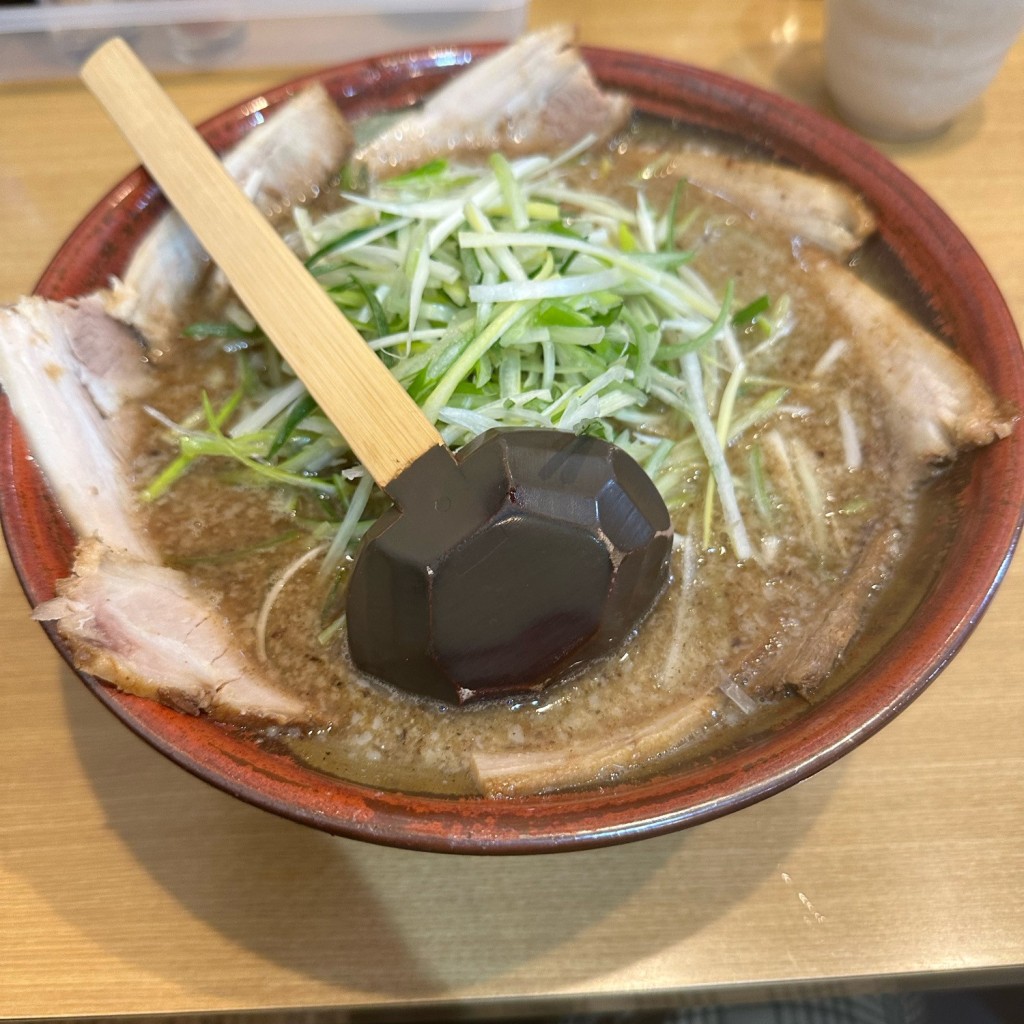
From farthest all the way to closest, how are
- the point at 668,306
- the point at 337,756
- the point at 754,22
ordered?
the point at 754,22 → the point at 668,306 → the point at 337,756

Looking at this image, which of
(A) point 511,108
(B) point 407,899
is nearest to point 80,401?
(B) point 407,899

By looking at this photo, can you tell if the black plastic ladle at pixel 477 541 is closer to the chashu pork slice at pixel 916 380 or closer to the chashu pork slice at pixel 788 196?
the chashu pork slice at pixel 916 380

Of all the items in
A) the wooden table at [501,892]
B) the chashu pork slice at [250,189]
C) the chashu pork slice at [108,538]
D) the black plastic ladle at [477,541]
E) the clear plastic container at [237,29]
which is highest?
the clear plastic container at [237,29]

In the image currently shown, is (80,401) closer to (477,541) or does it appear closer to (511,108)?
(477,541)

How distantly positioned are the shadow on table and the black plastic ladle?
9.5 inches

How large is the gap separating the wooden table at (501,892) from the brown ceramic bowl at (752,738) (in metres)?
0.21

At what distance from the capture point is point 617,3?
1860 mm

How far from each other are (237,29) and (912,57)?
1416 mm

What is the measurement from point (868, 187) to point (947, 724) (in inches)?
29.6

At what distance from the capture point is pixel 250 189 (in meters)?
1.19

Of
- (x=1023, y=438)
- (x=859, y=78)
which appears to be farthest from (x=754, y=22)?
(x=1023, y=438)

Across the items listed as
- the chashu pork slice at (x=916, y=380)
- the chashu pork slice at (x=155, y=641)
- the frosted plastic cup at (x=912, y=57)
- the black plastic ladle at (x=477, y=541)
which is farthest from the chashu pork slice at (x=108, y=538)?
the frosted plastic cup at (x=912, y=57)

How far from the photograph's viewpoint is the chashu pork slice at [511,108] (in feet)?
4.18

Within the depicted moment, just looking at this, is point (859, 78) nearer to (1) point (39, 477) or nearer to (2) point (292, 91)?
(2) point (292, 91)
